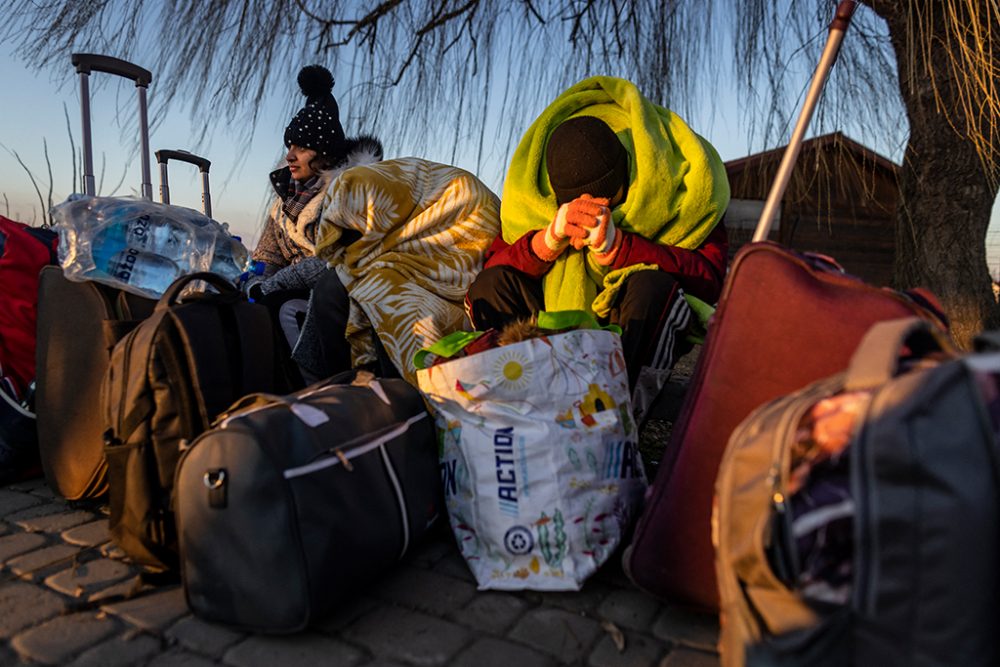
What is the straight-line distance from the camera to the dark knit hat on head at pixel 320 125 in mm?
2814

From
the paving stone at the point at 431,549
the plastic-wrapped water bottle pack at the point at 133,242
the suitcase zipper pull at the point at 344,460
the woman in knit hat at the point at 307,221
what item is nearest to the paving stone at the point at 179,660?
the suitcase zipper pull at the point at 344,460

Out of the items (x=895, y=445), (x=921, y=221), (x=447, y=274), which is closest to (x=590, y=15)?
(x=447, y=274)

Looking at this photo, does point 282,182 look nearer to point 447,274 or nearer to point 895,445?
point 447,274

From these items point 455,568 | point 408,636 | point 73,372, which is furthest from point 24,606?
point 455,568

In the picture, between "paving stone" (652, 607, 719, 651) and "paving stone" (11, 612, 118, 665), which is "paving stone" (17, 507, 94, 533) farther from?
"paving stone" (652, 607, 719, 651)

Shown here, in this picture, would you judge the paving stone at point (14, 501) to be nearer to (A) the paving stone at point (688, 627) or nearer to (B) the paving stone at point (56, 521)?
(B) the paving stone at point (56, 521)

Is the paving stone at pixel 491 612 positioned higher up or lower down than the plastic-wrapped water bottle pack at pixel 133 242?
lower down

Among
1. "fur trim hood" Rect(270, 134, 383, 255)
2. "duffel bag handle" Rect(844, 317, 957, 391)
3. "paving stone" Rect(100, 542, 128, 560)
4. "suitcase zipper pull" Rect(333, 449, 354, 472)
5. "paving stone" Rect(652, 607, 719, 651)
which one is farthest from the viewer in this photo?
"fur trim hood" Rect(270, 134, 383, 255)

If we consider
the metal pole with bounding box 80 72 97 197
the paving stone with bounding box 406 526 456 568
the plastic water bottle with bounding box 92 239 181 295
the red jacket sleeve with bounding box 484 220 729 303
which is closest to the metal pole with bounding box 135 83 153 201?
the metal pole with bounding box 80 72 97 197

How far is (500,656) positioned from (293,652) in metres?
0.41

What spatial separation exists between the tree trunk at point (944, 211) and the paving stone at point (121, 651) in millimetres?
2788

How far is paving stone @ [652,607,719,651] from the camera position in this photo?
4.55 ft

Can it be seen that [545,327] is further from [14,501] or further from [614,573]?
[14,501]

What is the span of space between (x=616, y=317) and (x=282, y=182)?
1.83 m
